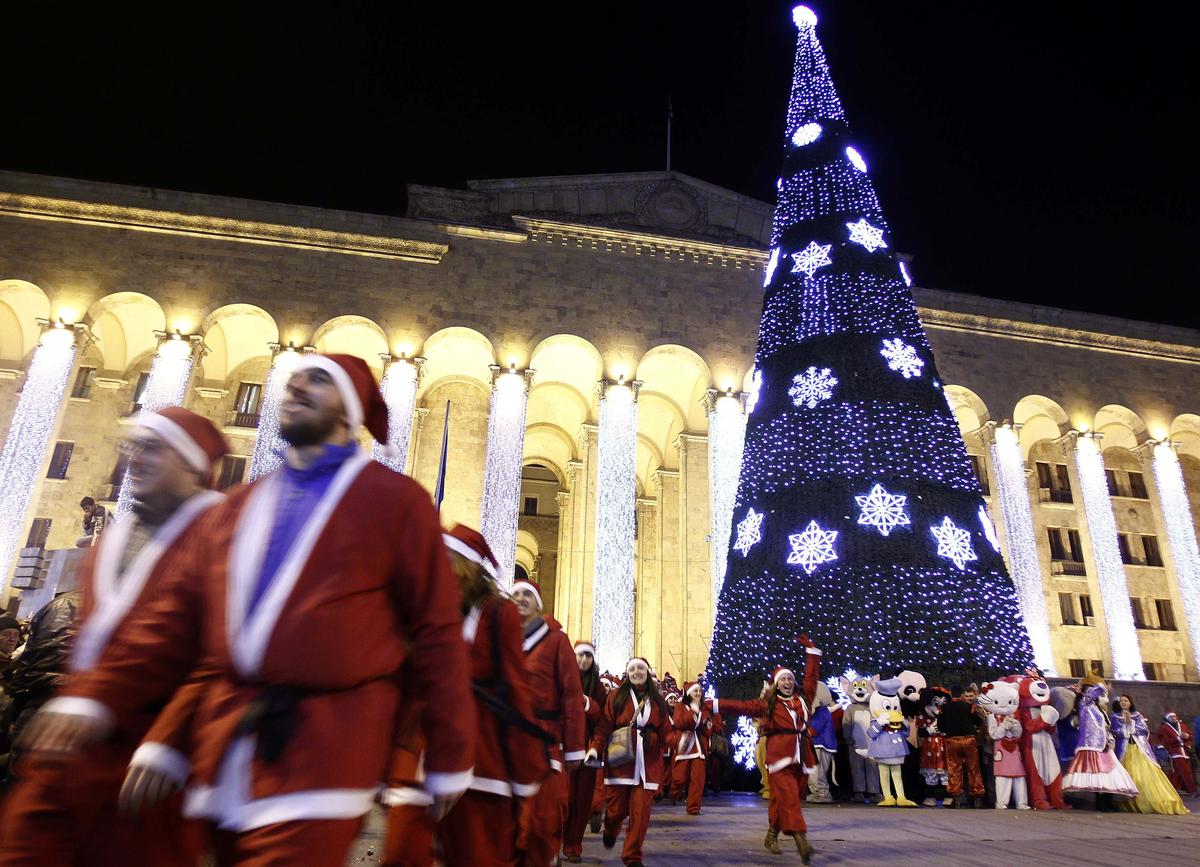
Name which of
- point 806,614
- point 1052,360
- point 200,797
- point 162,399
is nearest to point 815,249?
point 806,614

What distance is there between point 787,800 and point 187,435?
17.3 feet

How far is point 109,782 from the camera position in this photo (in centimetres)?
214

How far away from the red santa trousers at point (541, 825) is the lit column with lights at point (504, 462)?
543 inches

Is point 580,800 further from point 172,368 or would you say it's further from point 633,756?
point 172,368

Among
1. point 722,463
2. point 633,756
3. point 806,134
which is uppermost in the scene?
point 806,134

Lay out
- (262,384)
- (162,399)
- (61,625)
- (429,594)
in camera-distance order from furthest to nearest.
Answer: (262,384) → (162,399) → (61,625) → (429,594)

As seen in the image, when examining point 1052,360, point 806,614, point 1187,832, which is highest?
point 1052,360

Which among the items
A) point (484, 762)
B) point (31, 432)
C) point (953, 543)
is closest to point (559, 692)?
point (484, 762)

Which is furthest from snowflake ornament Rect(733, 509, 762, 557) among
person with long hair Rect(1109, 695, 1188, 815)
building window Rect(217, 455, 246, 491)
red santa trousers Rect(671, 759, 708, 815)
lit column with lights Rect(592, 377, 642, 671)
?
building window Rect(217, 455, 246, 491)

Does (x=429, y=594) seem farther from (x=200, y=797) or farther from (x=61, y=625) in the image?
(x=61, y=625)

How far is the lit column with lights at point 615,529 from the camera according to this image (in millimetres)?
17781

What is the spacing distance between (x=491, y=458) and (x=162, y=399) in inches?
313

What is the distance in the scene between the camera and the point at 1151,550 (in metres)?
26.8

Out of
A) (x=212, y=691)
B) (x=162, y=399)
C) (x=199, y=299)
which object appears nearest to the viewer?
(x=212, y=691)
